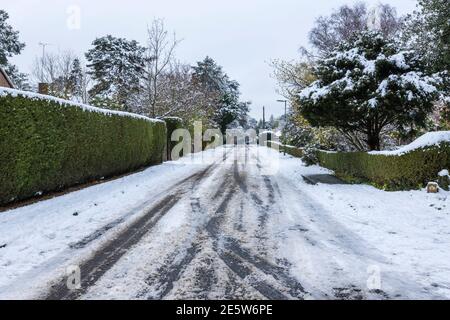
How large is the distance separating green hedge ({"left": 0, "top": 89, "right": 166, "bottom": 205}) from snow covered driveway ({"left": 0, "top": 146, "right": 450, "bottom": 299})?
29.6 inches

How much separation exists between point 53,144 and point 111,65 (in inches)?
1666

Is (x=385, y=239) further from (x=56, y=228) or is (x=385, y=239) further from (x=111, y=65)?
(x=111, y=65)

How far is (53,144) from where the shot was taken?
1118 centimetres

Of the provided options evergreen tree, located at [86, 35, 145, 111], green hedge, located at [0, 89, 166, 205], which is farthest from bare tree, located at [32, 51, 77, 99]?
green hedge, located at [0, 89, 166, 205]

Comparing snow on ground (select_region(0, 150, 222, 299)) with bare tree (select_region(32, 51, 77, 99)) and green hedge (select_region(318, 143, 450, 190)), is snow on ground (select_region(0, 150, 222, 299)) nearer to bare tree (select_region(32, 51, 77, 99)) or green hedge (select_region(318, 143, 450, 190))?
green hedge (select_region(318, 143, 450, 190))

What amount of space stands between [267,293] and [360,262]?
1.91 meters

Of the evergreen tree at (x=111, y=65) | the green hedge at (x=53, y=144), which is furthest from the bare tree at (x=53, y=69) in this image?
the green hedge at (x=53, y=144)

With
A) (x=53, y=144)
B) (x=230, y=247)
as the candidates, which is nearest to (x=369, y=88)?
(x=230, y=247)

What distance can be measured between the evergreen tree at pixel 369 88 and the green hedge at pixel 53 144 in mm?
8389

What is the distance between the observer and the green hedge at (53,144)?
9227 millimetres

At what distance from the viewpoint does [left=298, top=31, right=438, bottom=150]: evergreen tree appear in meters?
13.6

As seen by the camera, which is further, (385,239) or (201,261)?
(385,239)

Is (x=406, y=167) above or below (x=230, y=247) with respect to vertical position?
above

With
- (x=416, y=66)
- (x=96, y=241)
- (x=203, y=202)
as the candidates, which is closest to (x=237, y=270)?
(x=96, y=241)
